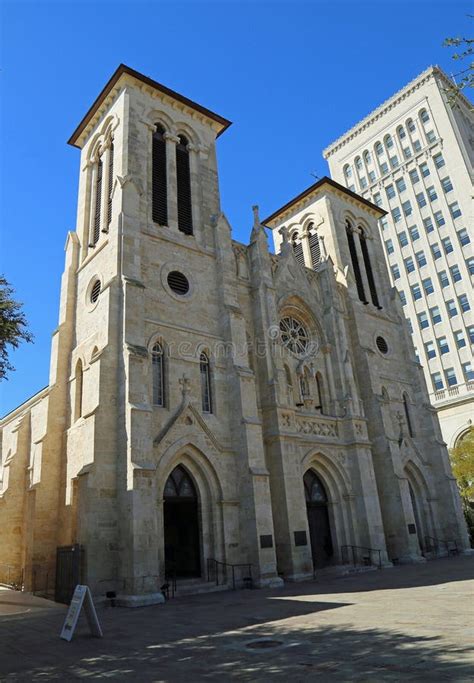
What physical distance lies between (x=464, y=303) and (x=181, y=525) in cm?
4046

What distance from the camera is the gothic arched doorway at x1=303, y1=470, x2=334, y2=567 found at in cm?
2384

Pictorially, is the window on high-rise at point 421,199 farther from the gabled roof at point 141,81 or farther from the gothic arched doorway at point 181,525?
the gothic arched doorway at point 181,525

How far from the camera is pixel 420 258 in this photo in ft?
182

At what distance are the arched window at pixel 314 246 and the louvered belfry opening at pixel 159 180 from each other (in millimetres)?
13323

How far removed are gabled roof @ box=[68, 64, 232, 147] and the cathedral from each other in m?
0.11

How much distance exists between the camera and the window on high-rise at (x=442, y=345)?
164 ft

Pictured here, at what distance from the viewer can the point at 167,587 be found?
17.0 metres

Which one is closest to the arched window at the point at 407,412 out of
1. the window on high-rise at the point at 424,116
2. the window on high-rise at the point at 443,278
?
the window on high-rise at the point at 443,278

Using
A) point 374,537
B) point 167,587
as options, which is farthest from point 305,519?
point 167,587

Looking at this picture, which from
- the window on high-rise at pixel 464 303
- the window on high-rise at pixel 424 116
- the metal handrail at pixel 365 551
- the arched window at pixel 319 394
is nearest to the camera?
the metal handrail at pixel 365 551

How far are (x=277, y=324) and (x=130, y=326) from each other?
27.4ft

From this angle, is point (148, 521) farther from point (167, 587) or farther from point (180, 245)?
point (180, 245)

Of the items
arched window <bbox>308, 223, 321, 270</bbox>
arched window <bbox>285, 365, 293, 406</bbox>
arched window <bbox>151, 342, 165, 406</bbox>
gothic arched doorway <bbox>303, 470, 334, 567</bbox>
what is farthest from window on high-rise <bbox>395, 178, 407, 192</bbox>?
arched window <bbox>151, 342, 165, 406</bbox>

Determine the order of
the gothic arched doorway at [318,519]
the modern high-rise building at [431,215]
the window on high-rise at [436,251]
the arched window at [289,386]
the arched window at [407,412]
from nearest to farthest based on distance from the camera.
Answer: the gothic arched doorway at [318,519] < the arched window at [289,386] < the arched window at [407,412] < the modern high-rise building at [431,215] < the window on high-rise at [436,251]
